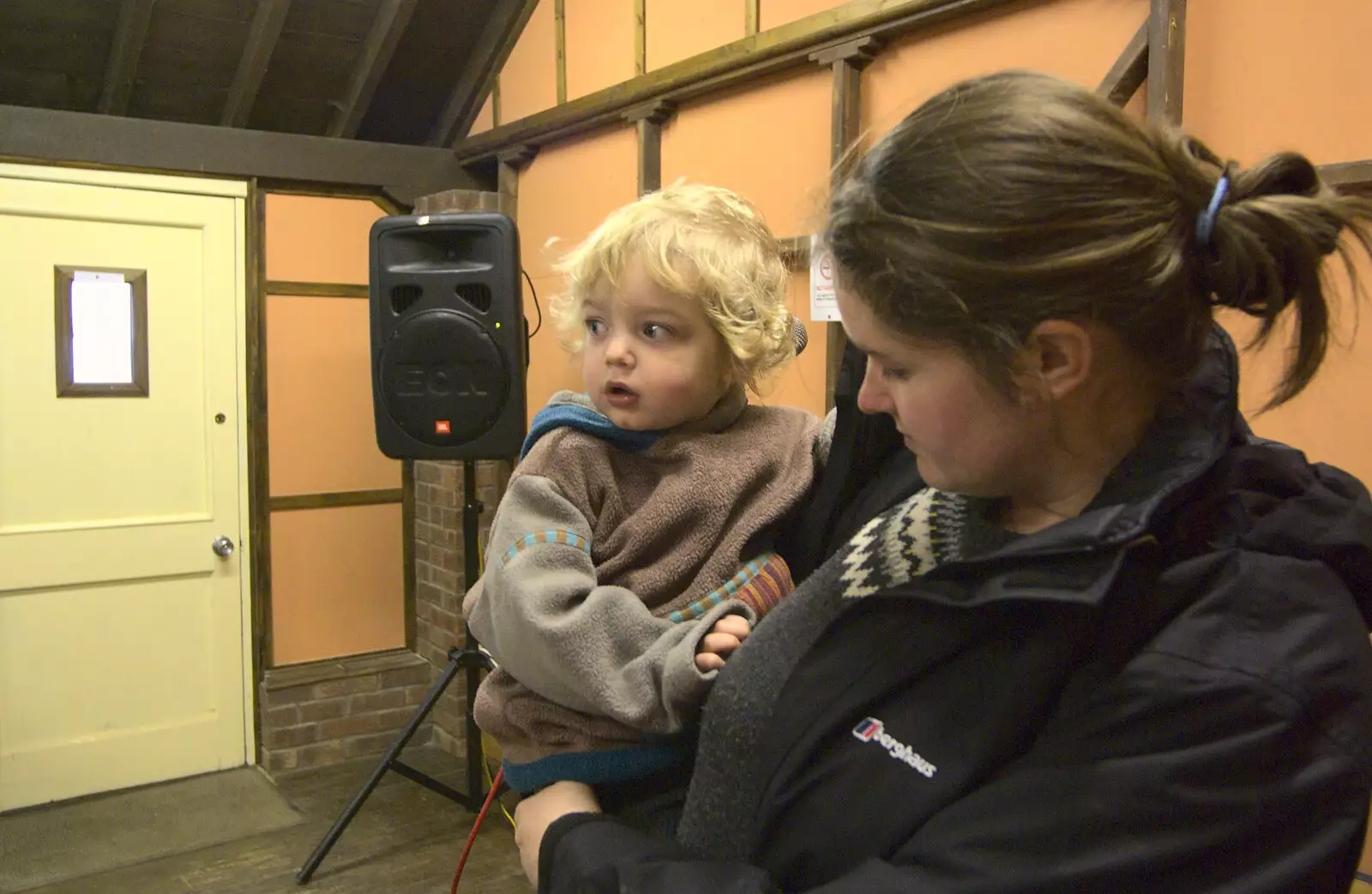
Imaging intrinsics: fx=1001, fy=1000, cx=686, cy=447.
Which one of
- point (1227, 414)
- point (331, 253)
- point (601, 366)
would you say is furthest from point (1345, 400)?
point (331, 253)

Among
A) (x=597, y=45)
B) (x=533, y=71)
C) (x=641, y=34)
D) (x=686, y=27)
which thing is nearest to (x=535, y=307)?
(x=533, y=71)

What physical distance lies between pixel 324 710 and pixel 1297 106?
3.72 m

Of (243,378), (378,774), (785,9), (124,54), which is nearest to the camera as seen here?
(785,9)

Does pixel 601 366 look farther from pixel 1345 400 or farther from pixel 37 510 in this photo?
pixel 37 510

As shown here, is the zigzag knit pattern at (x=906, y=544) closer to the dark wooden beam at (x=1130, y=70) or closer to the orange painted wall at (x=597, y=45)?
the dark wooden beam at (x=1130, y=70)

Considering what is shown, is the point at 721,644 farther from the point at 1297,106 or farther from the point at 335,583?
the point at 335,583

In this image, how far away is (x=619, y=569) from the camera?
1.08 m

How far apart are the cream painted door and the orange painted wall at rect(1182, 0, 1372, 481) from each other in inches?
130

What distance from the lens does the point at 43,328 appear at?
11.5 ft

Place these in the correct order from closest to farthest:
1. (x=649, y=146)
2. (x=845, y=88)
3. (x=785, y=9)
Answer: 1. (x=845, y=88)
2. (x=785, y=9)
3. (x=649, y=146)

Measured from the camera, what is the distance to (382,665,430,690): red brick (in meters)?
4.10

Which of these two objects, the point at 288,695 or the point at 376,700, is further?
the point at 376,700

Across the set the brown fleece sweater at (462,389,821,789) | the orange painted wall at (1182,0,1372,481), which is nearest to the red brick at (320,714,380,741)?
the brown fleece sweater at (462,389,821,789)

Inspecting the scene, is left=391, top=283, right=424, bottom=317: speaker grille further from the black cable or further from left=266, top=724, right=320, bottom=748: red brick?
→ left=266, top=724, right=320, bottom=748: red brick
